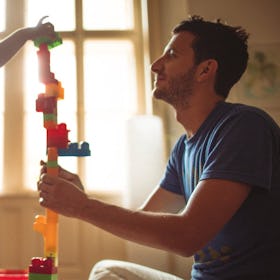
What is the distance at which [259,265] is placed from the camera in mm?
892

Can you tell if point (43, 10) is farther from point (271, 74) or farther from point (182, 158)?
point (182, 158)

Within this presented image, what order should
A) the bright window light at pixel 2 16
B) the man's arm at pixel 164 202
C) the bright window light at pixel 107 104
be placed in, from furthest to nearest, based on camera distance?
the bright window light at pixel 2 16 < the bright window light at pixel 107 104 < the man's arm at pixel 164 202

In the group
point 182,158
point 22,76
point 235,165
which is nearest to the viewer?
point 235,165

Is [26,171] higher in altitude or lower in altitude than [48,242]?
higher

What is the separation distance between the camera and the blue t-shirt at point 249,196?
88 cm

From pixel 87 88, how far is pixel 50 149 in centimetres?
140

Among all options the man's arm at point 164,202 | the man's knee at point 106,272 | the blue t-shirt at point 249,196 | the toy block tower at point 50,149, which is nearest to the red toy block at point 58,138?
the toy block tower at point 50,149

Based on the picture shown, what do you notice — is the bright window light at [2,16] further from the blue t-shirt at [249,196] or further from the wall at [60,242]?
the blue t-shirt at [249,196]

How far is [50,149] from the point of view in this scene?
0.96 m

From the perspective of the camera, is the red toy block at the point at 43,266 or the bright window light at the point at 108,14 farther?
the bright window light at the point at 108,14

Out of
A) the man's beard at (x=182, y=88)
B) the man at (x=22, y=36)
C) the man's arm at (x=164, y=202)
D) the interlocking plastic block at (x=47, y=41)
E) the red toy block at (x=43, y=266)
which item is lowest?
the red toy block at (x=43, y=266)

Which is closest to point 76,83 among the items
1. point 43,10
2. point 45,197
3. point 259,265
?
point 43,10

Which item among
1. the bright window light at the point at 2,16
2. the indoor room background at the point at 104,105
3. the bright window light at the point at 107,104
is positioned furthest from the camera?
the bright window light at the point at 2,16

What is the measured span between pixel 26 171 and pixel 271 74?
153cm
